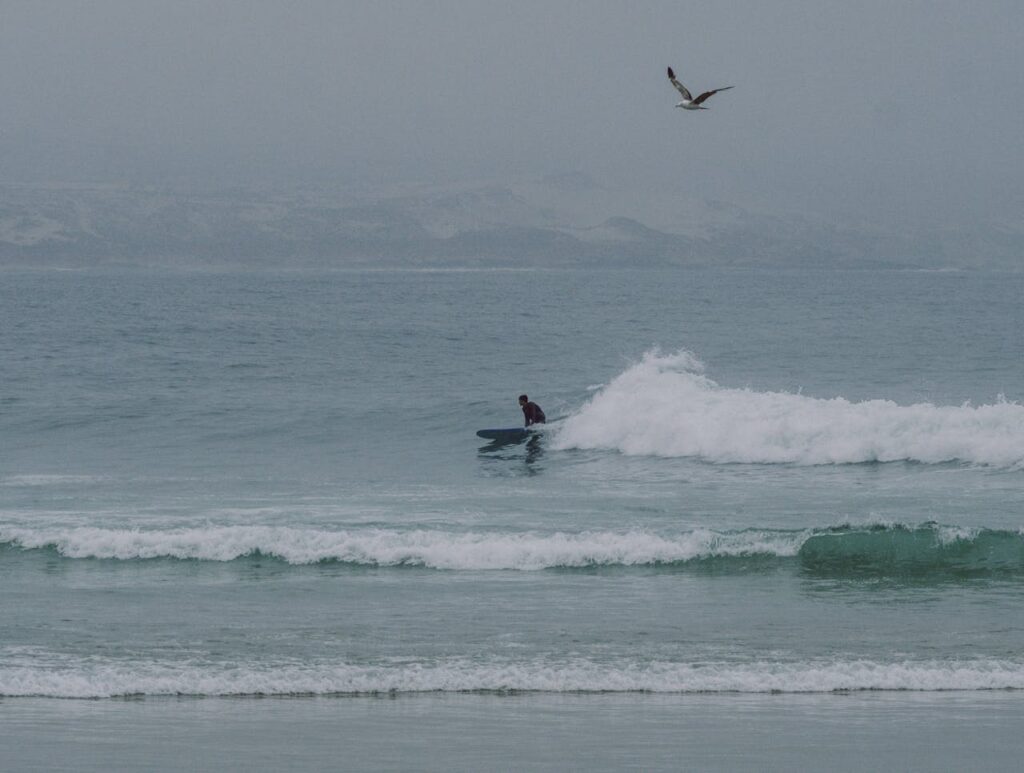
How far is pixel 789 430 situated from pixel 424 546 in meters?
11.9

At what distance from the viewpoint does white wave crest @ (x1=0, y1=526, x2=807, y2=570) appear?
17.5 meters

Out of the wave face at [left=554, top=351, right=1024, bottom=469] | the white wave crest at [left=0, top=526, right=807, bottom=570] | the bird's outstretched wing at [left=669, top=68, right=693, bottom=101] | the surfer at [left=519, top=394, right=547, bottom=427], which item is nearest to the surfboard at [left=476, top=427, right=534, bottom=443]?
the surfer at [left=519, top=394, right=547, bottom=427]

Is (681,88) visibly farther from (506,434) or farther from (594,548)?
(506,434)

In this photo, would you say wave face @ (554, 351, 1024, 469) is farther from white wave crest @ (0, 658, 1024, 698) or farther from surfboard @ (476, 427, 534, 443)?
white wave crest @ (0, 658, 1024, 698)

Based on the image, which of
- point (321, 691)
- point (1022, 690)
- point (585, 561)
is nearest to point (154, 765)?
point (321, 691)

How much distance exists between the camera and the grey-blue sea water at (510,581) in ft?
35.3

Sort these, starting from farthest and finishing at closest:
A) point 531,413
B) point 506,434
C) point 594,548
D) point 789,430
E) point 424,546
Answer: point 531,413 < point 506,434 < point 789,430 < point 424,546 < point 594,548

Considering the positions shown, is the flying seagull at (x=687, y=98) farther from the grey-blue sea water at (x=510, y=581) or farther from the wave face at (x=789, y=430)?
the wave face at (x=789, y=430)

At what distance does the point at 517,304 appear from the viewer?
9356cm

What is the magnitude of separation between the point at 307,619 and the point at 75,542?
4919 millimetres

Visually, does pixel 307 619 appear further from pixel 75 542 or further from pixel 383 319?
pixel 383 319

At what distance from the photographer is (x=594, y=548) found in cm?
1769

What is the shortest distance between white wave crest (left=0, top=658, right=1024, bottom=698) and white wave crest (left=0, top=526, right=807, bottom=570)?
460 centimetres

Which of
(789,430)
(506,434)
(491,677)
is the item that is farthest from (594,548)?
(506,434)
